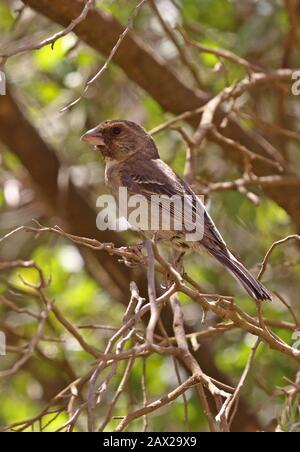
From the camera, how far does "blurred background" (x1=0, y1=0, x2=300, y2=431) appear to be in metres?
5.96

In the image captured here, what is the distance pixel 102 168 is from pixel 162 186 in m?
2.30

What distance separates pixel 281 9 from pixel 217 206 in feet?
4.87

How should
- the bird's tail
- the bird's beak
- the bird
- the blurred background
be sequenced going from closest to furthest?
1. the bird's tail
2. the bird
3. the bird's beak
4. the blurred background

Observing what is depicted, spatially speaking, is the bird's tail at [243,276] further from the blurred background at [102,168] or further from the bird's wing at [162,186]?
the blurred background at [102,168]

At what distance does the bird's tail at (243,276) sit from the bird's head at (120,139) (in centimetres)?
111

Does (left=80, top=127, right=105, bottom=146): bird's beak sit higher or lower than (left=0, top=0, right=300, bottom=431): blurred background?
higher

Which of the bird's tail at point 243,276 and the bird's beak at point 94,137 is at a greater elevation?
the bird's beak at point 94,137

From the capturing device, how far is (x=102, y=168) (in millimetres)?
7418

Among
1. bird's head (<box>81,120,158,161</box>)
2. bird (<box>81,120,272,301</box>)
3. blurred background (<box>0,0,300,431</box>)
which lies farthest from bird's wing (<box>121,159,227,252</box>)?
blurred background (<box>0,0,300,431</box>)

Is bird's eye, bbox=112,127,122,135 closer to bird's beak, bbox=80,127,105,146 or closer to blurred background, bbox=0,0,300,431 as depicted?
bird's beak, bbox=80,127,105,146

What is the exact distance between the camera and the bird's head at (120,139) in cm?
557

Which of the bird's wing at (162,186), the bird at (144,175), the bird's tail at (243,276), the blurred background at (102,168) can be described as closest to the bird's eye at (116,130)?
the bird at (144,175)
